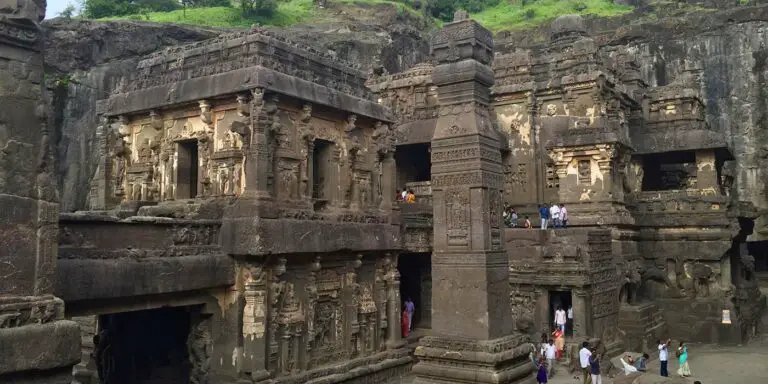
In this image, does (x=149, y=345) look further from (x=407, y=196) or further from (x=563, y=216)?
(x=563, y=216)

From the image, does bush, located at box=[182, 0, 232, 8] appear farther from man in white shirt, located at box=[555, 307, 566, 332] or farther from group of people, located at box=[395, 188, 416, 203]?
man in white shirt, located at box=[555, 307, 566, 332]

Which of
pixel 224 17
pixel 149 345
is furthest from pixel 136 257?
pixel 224 17

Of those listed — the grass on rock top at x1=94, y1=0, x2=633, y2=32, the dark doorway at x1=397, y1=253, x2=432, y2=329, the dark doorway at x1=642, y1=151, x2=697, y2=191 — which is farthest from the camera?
the grass on rock top at x1=94, y1=0, x2=633, y2=32

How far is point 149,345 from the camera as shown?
14.7 m

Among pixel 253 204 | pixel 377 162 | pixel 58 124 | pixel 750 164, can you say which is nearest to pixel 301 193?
pixel 253 204

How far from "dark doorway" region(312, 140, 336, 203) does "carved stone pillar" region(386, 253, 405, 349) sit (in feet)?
8.81

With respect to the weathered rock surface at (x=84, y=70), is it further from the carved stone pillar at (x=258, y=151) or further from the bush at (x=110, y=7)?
the carved stone pillar at (x=258, y=151)

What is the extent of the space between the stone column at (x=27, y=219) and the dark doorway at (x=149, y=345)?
8295 millimetres

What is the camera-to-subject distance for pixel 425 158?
26.0 metres

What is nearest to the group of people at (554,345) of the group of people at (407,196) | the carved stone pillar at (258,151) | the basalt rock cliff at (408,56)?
the group of people at (407,196)

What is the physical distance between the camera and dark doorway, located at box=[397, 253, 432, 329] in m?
21.9

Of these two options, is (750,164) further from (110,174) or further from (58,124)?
(58,124)

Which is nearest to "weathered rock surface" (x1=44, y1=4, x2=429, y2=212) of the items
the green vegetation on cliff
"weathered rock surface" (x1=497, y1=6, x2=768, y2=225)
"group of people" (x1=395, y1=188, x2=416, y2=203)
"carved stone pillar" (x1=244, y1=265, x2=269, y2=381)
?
the green vegetation on cliff

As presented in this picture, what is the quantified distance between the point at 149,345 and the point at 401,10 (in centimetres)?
3804
